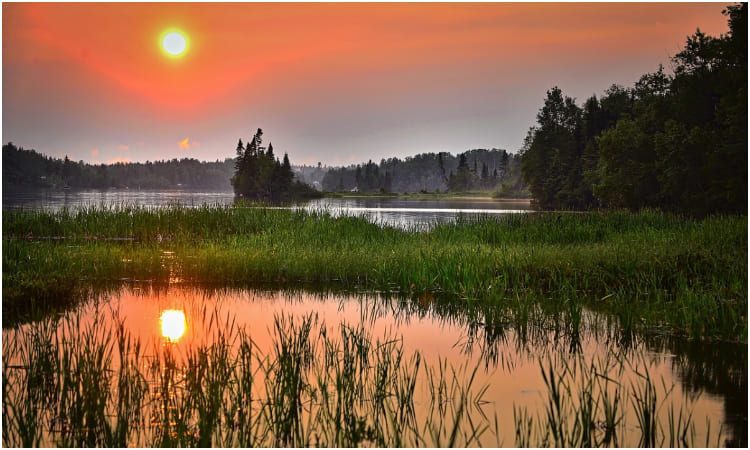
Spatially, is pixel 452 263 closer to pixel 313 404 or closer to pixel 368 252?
pixel 368 252

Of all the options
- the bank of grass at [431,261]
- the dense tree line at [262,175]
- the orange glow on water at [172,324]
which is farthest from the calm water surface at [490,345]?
the dense tree line at [262,175]

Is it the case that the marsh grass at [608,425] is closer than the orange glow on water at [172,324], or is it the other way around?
the marsh grass at [608,425]

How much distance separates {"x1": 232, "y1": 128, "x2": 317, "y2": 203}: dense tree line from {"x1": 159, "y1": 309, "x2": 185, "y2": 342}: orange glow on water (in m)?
109

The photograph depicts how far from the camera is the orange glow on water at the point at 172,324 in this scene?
1214cm

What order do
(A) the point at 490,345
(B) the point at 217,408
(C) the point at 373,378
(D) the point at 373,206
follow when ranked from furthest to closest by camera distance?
(D) the point at 373,206
(A) the point at 490,345
(C) the point at 373,378
(B) the point at 217,408

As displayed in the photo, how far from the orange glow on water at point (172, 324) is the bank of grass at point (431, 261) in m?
2.83

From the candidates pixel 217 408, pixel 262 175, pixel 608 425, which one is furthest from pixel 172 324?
pixel 262 175

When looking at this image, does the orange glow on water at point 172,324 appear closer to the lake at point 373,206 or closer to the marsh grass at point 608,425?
the marsh grass at point 608,425

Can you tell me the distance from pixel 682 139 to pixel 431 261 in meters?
32.3

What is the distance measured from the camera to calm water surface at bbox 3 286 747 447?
841 centimetres

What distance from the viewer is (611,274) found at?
16938 millimetres

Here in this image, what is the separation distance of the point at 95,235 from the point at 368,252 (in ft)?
47.5

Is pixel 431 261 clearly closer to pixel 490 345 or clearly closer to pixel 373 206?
pixel 490 345

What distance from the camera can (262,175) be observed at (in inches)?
4889
